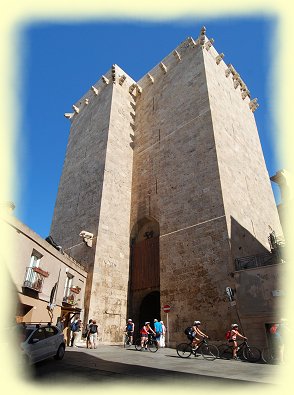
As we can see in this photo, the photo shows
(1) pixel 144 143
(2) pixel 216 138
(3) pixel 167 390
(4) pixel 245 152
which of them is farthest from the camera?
(1) pixel 144 143

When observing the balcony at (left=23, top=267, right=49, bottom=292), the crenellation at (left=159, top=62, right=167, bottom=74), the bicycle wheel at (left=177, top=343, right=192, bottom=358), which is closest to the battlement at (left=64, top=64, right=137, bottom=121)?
the crenellation at (left=159, top=62, right=167, bottom=74)

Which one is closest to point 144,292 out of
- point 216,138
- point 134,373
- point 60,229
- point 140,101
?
point 60,229

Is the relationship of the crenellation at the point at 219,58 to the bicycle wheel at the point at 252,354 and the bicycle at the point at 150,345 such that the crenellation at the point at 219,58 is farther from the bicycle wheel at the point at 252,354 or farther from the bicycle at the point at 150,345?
the bicycle wheel at the point at 252,354

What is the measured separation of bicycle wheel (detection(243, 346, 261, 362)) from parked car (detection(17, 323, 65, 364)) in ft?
19.8

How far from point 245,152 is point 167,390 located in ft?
59.5

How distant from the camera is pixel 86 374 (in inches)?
235

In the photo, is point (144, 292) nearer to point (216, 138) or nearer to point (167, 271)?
point (167, 271)

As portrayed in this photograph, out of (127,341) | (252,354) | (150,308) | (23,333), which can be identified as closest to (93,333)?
(127,341)

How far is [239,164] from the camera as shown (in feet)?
60.4

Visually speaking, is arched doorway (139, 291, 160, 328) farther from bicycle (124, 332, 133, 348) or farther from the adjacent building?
the adjacent building

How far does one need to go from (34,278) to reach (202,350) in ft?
21.3

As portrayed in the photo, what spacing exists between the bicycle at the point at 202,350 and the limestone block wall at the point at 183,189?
2.58m

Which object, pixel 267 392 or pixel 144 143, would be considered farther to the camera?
pixel 144 143

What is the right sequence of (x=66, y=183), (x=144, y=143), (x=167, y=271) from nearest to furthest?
(x=167, y=271) → (x=144, y=143) → (x=66, y=183)
